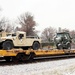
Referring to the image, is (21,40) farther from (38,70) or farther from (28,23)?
(28,23)

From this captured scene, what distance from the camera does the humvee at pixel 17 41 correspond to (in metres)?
21.5

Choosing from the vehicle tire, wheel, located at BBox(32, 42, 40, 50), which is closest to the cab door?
the vehicle tire

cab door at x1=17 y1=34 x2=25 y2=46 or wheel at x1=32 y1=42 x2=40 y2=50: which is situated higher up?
cab door at x1=17 y1=34 x2=25 y2=46

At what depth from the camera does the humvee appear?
845 inches

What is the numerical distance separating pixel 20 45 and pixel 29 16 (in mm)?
78340

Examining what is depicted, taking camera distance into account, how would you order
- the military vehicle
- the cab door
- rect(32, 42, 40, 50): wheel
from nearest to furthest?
the cab door → rect(32, 42, 40, 50): wheel → the military vehicle

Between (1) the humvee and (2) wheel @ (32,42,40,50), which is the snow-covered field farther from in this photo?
(2) wheel @ (32,42,40,50)

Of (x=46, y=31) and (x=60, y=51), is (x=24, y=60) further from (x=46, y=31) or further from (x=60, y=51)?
(x=46, y=31)

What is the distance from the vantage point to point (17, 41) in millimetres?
22250

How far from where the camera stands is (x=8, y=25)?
9300 centimetres

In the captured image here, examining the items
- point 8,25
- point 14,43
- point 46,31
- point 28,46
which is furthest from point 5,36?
point 46,31

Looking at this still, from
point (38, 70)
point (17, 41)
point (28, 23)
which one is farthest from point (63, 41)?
point (28, 23)

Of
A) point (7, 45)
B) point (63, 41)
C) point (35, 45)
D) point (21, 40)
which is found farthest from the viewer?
point (63, 41)

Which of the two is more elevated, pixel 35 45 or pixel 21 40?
pixel 21 40
